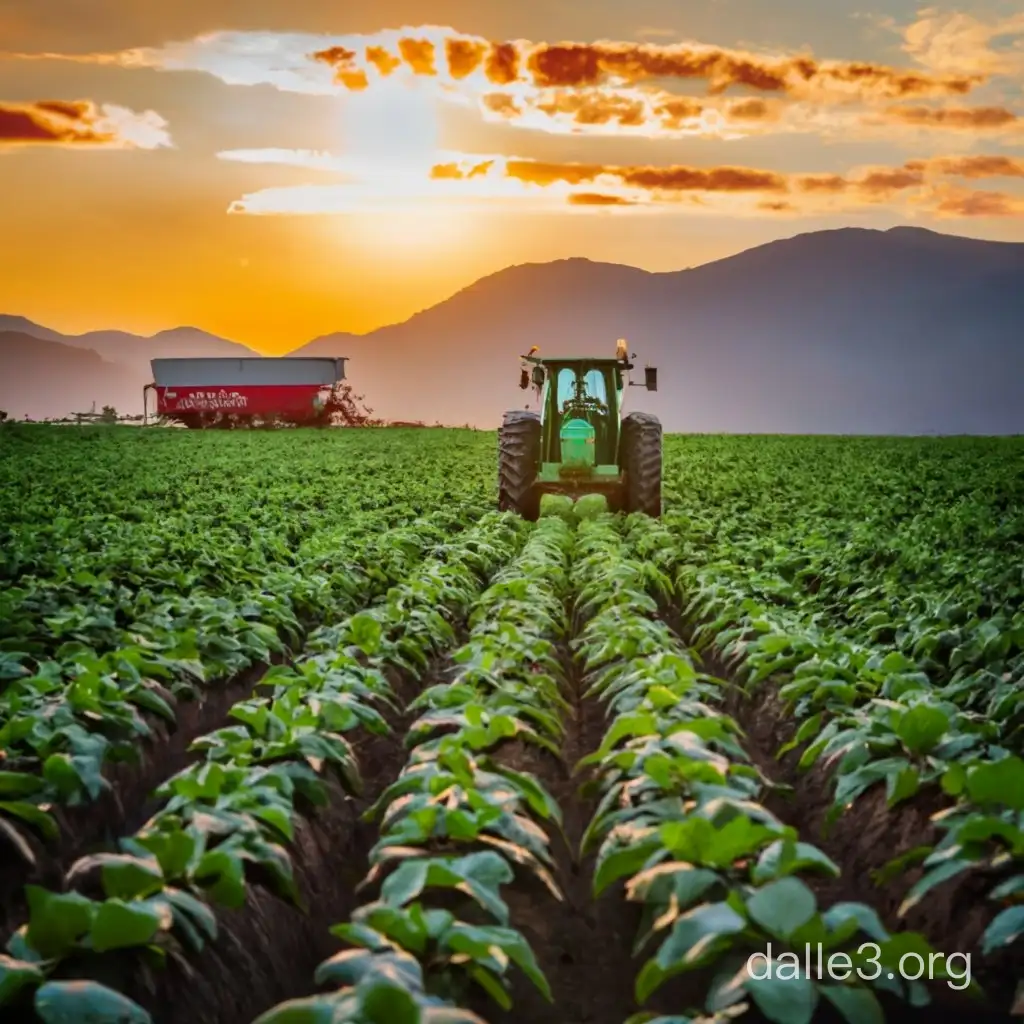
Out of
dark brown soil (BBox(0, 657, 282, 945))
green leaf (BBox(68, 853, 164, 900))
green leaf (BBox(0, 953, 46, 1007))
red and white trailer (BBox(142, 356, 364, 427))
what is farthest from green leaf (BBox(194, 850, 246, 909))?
red and white trailer (BBox(142, 356, 364, 427))

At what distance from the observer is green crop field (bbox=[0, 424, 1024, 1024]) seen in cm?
338

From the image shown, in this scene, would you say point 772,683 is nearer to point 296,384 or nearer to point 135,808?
point 135,808

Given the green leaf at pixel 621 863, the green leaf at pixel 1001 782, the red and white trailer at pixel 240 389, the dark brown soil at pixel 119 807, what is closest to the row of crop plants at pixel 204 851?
the dark brown soil at pixel 119 807

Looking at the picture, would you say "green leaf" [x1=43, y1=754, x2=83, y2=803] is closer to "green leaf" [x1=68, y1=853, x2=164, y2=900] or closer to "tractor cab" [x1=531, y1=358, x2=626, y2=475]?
"green leaf" [x1=68, y1=853, x2=164, y2=900]

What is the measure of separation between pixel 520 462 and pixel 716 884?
43.8 feet

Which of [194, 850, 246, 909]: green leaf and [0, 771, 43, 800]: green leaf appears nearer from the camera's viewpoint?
[194, 850, 246, 909]: green leaf

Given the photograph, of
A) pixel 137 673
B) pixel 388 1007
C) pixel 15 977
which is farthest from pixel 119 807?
pixel 388 1007

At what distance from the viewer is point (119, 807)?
6.05 metres

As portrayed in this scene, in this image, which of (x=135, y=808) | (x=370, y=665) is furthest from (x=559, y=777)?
(x=135, y=808)

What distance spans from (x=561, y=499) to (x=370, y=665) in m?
9.66

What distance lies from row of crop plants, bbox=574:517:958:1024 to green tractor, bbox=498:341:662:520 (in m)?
11.4

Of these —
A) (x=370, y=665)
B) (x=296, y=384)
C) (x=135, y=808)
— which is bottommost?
(x=135, y=808)

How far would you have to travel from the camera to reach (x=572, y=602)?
36.8 feet

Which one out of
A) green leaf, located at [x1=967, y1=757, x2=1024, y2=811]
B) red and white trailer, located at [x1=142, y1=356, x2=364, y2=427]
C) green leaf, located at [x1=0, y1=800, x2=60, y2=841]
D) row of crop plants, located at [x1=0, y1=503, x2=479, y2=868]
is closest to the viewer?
green leaf, located at [x1=967, y1=757, x2=1024, y2=811]
